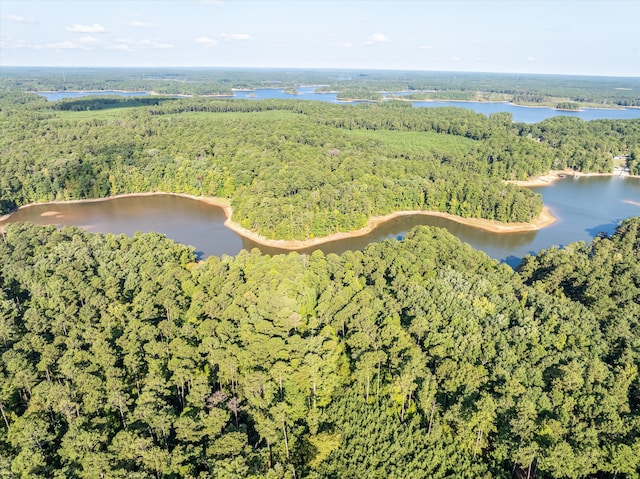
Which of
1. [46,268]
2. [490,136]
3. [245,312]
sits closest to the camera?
[245,312]

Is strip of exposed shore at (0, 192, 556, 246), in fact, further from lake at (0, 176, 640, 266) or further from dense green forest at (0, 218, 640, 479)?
dense green forest at (0, 218, 640, 479)

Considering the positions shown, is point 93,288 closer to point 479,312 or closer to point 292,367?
point 292,367

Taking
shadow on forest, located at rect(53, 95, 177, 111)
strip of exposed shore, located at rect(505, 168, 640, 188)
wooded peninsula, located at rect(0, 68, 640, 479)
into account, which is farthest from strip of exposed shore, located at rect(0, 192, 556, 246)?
shadow on forest, located at rect(53, 95, 177, 111)

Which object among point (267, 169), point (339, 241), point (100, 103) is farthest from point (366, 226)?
point (100, 103)

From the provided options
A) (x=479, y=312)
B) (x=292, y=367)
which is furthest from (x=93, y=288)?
(x=479, y=312)

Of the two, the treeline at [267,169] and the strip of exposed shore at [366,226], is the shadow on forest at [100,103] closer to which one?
the treeline at [267,169]

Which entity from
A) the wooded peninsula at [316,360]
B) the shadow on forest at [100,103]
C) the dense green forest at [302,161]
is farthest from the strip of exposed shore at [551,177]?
the shadow on forest at [100,103]
